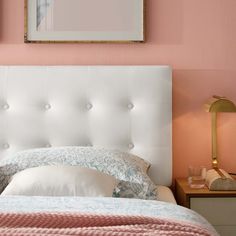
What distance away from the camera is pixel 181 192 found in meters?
2.92

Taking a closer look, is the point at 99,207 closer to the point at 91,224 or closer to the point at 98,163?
the point at 91,224

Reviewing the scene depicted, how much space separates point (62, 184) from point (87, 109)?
0.75m

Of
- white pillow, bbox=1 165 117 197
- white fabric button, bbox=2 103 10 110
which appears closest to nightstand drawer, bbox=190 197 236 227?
white pillow, bbox=1 165 117 197

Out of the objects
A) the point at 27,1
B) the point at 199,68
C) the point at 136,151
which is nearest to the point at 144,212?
the point at 136,151

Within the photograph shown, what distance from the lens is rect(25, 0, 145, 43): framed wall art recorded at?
10.3 feet

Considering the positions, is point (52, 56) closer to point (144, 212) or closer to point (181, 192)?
point (181, 192)

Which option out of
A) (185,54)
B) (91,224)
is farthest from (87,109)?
(91,224)

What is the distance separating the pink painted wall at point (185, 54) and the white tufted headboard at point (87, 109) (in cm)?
13

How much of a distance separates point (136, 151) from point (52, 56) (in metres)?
0.74

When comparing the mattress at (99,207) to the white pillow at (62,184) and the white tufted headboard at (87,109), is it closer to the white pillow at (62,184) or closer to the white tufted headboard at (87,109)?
the white pillow at (62,184)

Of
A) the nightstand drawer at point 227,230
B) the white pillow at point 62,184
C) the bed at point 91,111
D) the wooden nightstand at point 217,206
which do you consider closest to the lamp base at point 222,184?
the wooden nightstand at point 217,206

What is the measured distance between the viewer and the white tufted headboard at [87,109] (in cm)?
307

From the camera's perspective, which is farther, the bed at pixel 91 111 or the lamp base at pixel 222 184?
the bed at pixel 91 111

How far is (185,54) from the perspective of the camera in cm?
318
